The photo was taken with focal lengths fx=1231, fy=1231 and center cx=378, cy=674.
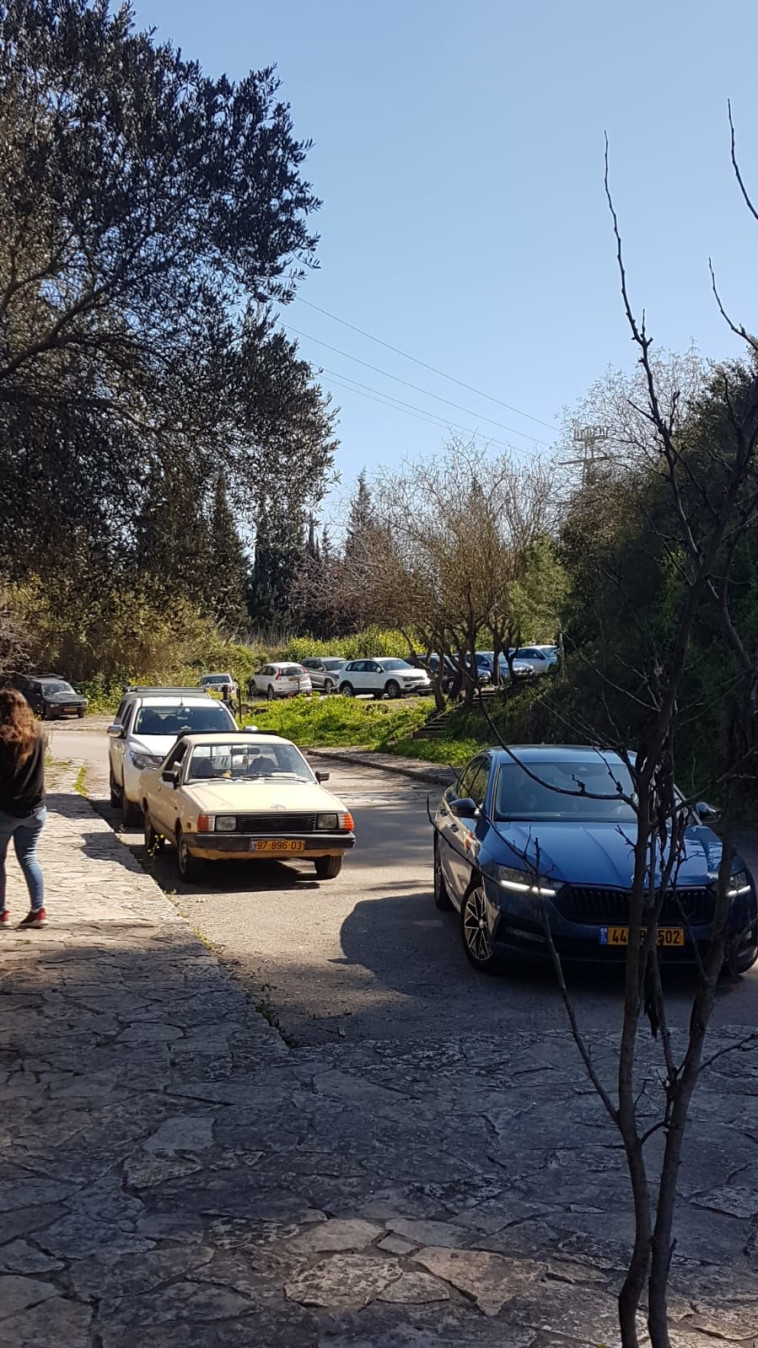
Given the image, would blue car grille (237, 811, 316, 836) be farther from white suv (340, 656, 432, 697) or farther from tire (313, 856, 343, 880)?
white suv (340, 656, 432, 697)

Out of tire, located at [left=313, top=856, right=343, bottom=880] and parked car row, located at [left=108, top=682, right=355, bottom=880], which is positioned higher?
parked car row, located at [left=108, top=682, right=355, bottom=880]

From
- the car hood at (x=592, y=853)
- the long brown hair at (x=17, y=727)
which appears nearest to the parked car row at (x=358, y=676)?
the car hood at (x=592, y=853)

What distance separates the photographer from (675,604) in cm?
1997

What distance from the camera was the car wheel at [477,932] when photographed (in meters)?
7.97

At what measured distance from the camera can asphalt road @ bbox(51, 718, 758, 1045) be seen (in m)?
7.07

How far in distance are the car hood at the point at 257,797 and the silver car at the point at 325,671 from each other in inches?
1601

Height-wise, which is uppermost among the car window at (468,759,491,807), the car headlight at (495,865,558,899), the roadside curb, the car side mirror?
the car window at (468,759,491,807)

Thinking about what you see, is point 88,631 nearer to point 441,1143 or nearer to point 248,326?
point 248,326

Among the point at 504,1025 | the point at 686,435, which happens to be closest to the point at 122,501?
the point at 504,1025

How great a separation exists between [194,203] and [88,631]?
4.87 m

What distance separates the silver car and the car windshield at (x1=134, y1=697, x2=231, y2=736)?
35.0 metres

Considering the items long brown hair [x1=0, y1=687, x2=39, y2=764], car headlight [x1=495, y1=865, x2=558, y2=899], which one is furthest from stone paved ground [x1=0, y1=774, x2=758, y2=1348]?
long brown hair [x1=0, y1=687, x2=39, y2=764]

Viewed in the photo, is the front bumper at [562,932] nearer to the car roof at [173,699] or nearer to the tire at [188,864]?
the tire at [188,864]

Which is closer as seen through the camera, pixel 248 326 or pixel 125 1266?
pixel 125 1266
